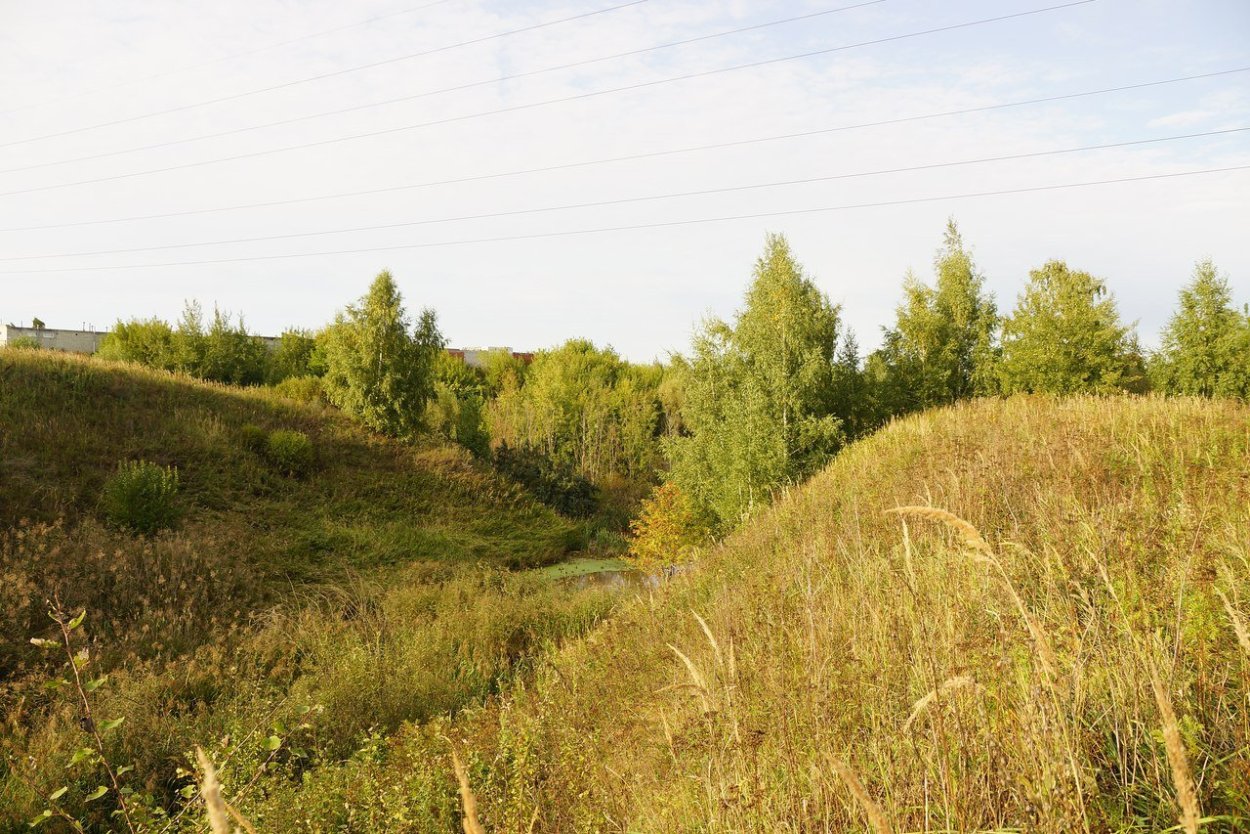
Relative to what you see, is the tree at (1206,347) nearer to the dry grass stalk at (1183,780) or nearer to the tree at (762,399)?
the tree at (762,399)

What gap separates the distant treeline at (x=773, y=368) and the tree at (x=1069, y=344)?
0.13ft

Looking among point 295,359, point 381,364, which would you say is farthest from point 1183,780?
point 295,359

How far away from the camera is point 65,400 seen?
16.6 meters

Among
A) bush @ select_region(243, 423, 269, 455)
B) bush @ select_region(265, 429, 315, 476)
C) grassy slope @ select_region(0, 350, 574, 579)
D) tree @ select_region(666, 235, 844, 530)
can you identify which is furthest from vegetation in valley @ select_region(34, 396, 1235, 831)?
bush @ select_region(243, 423, 269, 455)

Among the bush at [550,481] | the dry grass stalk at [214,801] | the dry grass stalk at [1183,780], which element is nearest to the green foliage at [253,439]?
the bush at [550,481]

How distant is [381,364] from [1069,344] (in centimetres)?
1943

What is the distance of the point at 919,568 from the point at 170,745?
602 centimetres

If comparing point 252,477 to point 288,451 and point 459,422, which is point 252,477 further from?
point 459,422

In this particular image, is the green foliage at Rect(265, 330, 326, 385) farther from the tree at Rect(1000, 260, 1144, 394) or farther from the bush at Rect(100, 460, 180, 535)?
the tree at Rect(1000, 260, 1144, 394)

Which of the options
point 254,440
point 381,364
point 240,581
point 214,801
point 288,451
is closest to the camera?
point 214,801

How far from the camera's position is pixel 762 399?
15.5 m

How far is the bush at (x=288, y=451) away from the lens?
17.5 meters

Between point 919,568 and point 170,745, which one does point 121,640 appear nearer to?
point 170,745

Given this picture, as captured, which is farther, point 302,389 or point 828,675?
point 302,389
